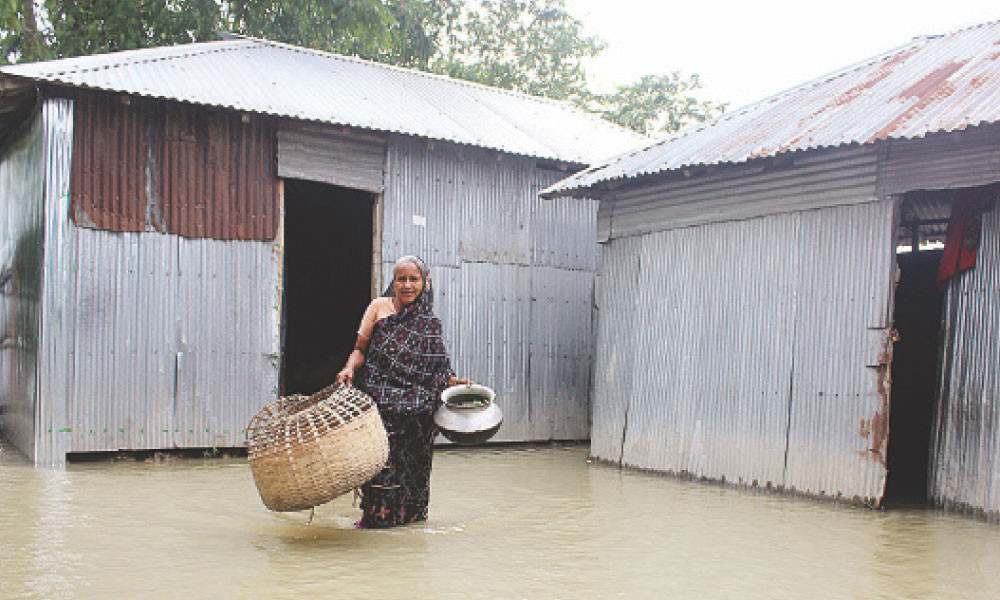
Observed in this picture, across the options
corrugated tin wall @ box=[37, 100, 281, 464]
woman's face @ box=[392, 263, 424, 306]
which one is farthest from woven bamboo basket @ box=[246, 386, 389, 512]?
corrugated tin wall @ box=[37, 100, 281, 464]

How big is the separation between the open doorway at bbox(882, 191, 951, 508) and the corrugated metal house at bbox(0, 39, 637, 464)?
137 inches

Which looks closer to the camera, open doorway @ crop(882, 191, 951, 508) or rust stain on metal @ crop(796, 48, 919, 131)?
rust stain on metal @ crop(796, 48, 919, 131)

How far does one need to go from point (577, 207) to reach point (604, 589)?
23.2ft

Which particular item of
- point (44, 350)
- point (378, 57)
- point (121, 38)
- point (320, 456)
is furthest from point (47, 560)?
point (378, 57)

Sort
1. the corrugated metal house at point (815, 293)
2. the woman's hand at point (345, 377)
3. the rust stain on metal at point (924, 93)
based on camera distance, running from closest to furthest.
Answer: the woman's hand at point (345, 377) < the rust stain on metal at point (924, 93) < the corrugated metal house at point (815, 293)

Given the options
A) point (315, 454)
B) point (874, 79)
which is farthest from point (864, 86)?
point (315, 454)

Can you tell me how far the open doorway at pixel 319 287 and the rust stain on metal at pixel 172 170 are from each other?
353 centimetres

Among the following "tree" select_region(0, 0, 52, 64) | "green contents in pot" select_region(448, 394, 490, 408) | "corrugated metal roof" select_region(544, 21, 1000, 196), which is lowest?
"green contents in pot" select_region(448, 394, 490, 408)

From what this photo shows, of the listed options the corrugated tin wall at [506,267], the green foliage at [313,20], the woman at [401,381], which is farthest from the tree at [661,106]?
the woman at [401,381]

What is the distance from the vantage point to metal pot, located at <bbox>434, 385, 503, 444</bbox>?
5.38m

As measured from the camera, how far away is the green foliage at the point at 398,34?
15.9m

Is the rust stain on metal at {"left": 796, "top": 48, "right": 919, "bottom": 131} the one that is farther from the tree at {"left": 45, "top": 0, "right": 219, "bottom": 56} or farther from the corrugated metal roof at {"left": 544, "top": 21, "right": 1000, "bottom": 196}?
the tree at {"left": 45, "top": 0, "right": 219, "bottom": 56}

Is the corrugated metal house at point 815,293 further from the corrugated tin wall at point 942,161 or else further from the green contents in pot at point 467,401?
the green contents in pot at point 467,401

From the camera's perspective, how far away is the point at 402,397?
220 inches
